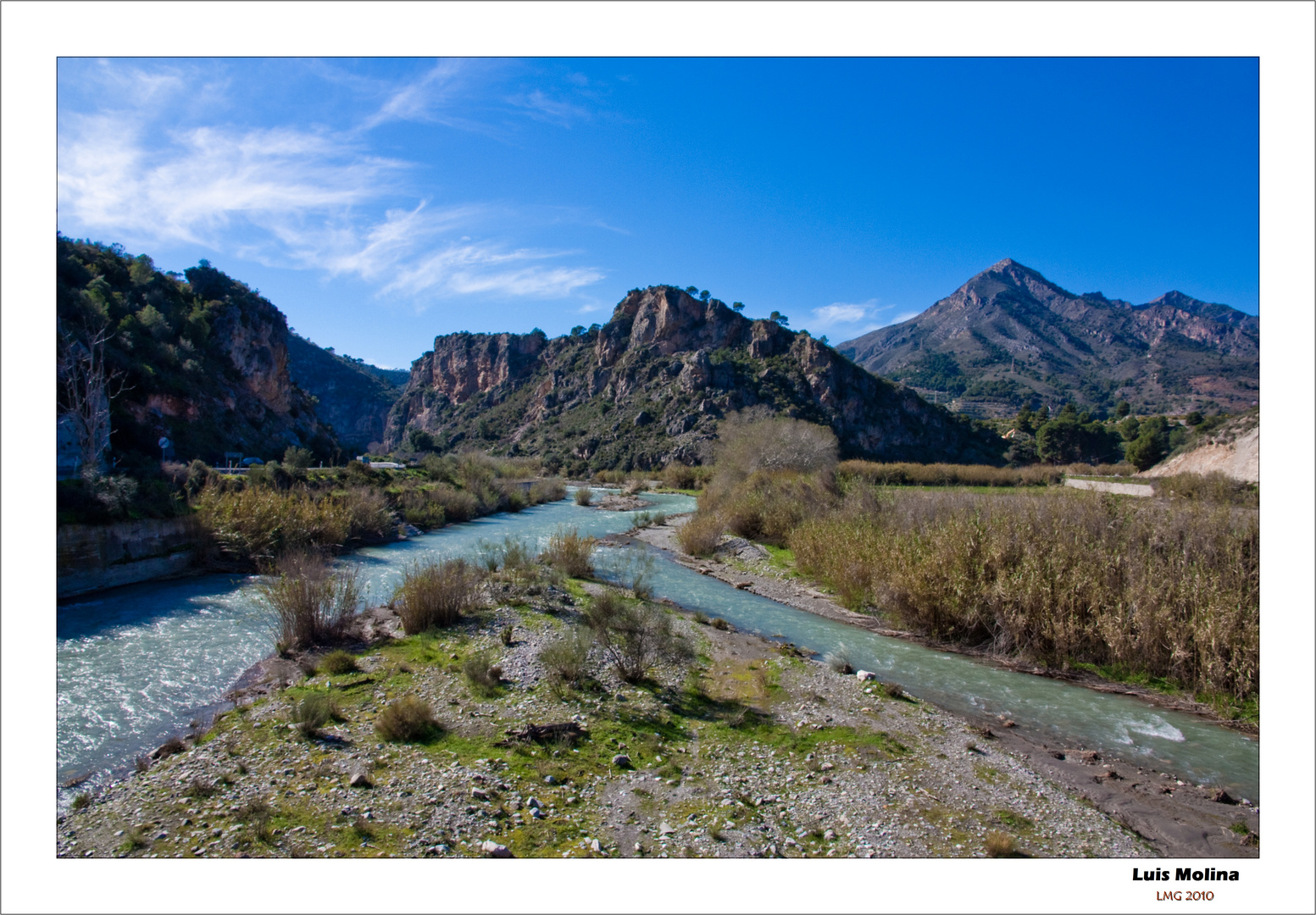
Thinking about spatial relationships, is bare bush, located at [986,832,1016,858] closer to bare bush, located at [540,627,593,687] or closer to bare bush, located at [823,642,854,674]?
bare bush, located at [823,642,854,674]

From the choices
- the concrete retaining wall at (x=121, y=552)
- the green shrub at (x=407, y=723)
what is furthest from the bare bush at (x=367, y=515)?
the green shrub at (x=407, y=723)

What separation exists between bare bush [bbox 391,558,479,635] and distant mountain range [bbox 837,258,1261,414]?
7236 centimetres

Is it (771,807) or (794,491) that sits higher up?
(794,491)

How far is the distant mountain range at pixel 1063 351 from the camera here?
78938 mm

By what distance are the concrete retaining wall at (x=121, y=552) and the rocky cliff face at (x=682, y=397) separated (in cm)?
5062

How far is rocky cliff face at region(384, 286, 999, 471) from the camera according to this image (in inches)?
2926

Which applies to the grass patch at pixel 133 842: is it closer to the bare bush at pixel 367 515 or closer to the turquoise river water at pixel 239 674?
the turquoise river water at pixel 239 674

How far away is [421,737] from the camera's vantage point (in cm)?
676

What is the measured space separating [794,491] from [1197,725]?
15791mm

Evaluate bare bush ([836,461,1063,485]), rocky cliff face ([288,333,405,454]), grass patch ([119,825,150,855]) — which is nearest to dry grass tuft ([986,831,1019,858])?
grass patch ([119,825,150,855])

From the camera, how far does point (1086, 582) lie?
1043 cm

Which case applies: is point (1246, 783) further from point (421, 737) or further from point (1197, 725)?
point (421, 737)

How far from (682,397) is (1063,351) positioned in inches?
3953
